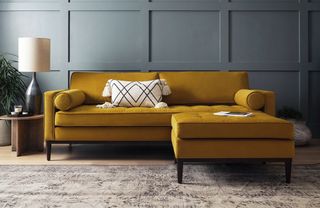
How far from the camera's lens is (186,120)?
2.38 meters

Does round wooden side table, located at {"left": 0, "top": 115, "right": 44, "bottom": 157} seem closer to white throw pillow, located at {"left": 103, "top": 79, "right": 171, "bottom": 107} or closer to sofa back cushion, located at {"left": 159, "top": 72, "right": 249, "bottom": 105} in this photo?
white throw pillow, located at {"left": 103, "top": 79, "right": 171, "bottom": 107}

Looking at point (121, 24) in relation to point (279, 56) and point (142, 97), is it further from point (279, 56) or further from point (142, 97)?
point (279, 56)

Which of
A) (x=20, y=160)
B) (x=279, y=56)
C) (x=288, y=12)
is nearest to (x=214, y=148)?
(x=20, y=160)

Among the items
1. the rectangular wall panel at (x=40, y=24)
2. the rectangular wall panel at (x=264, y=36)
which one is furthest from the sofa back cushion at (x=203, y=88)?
the rectangular wall panel at (x=40, y=24)

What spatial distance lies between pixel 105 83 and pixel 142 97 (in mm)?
523

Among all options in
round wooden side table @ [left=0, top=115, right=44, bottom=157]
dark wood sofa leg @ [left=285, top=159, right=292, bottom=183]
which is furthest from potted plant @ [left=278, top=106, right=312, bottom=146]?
round wooden side table @ [left=0, top=115, right=44, bottom=157]

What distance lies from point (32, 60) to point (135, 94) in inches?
43.2

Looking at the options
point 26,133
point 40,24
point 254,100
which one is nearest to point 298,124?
point 254,100

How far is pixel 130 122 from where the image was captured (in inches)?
119

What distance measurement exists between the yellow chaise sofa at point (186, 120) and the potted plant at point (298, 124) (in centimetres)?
58

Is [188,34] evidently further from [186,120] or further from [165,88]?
[186,120]

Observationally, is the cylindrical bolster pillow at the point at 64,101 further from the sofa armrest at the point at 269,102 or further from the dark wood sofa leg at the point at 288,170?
the dark wood sofa leg at the point at 288,170

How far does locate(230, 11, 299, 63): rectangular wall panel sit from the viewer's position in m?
4.12

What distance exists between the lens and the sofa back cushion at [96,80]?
3664 millimetres
